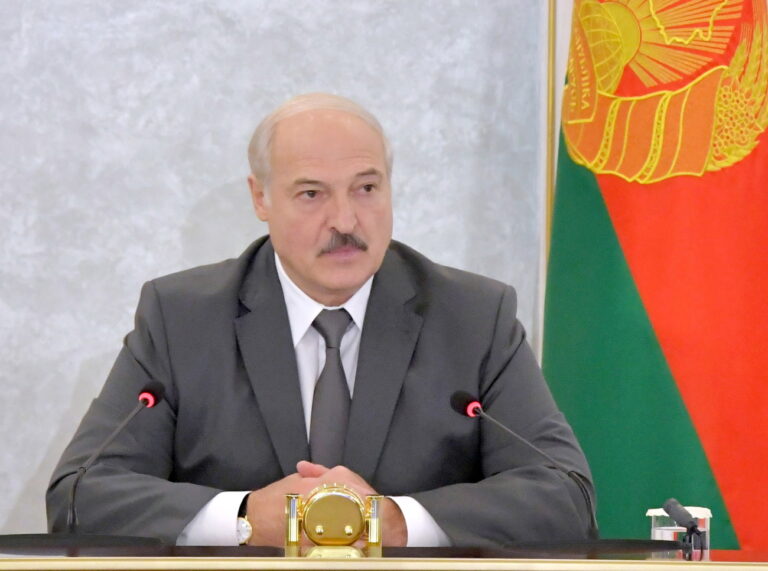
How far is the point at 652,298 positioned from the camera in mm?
3238

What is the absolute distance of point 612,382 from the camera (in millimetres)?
3336

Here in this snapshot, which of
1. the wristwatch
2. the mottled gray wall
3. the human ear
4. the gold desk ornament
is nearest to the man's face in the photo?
the human ear

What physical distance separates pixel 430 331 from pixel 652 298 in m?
0.84

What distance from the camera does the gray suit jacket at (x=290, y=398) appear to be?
2525 millimetres

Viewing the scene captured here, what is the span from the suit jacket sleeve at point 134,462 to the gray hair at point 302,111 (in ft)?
1.38

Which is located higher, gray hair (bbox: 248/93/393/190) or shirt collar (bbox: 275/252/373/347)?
gray hair (bbox: 248/93/393/190)

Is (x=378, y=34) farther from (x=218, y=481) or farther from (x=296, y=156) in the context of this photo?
(x=218, y=481)

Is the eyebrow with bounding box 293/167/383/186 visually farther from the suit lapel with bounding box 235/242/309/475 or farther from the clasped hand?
the clasped hand

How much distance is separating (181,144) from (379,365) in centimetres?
160

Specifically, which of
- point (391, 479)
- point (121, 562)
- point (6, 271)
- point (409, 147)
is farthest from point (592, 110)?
point (121, 562)

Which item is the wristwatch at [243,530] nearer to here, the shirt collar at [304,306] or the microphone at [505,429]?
the microphone at [505,429]

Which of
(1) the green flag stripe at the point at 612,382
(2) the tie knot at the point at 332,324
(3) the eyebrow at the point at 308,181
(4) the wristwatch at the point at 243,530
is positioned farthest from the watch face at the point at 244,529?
(1) the green flag stripe at the point at 612,382

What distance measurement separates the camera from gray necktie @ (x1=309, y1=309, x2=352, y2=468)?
2.54 metres

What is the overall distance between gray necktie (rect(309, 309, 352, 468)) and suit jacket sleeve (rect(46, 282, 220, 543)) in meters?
0.32
